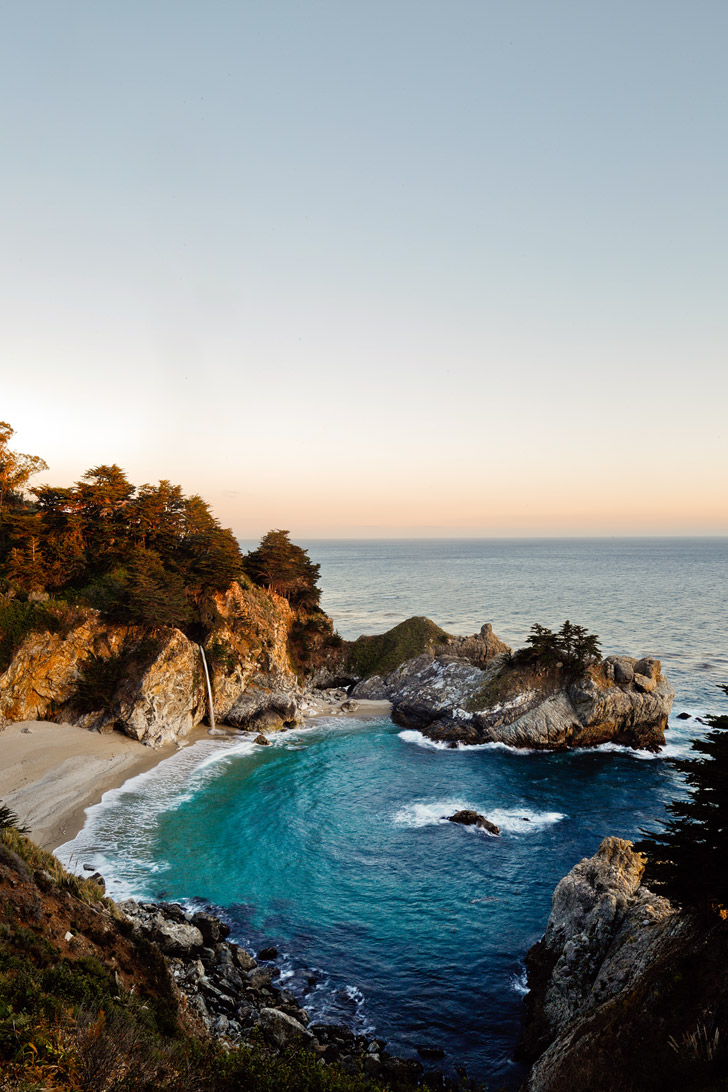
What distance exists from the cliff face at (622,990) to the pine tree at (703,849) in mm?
928

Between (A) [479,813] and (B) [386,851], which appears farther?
(A) [479,813]

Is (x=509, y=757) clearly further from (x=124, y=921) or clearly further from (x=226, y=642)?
(x=124, y=921)

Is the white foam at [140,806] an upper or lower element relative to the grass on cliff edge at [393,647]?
lower

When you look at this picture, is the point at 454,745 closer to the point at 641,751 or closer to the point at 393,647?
the point at 641,751

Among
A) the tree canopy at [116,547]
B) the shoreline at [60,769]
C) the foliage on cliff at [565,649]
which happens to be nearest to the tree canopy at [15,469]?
the tree canopy at [116,547]

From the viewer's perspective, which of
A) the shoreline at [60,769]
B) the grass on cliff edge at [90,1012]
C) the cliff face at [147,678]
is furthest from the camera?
the cliff face at [147,678]

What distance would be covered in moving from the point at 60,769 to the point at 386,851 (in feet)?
78.3

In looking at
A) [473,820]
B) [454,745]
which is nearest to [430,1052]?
[473,820]

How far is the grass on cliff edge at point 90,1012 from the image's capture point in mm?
8133

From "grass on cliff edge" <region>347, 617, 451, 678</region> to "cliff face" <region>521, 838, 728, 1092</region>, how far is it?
41.1 metres

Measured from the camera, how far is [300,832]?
31828 millimetres

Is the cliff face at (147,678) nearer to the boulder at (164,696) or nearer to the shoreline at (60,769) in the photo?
the boulder at (164,696)

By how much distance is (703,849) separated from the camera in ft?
43.8

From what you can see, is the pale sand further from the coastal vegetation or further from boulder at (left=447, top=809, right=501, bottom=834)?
boulder at (left=447, top=809, right=501, bottom=834)
